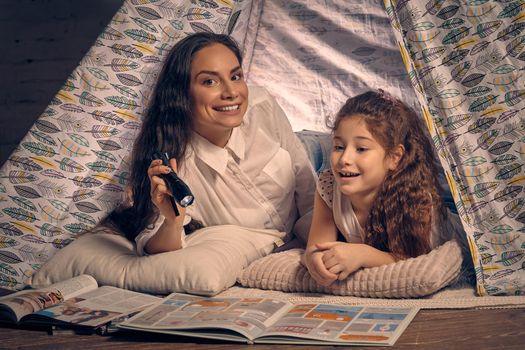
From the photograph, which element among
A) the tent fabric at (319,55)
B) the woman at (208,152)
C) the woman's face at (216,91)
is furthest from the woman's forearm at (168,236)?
the tent fabric at (319,55)

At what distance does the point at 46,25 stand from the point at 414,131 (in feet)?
5.99

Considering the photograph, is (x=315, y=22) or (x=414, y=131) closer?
(x=414, y=131)

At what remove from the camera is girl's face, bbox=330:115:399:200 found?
202 centimetres

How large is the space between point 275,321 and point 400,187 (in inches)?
19.5

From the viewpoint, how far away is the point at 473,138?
6.54ft

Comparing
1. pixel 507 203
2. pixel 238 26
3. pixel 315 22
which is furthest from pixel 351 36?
pixel 507 203

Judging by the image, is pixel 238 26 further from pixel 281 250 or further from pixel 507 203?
pixel 507 203

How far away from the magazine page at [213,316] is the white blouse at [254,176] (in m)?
0.31

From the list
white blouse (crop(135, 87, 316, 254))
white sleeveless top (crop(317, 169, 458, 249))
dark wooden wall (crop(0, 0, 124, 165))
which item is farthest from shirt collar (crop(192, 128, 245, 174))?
dark wooden wall (crop(0, 0, 124, 165))

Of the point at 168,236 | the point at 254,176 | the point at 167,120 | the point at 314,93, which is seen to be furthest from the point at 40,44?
the point at 168,236

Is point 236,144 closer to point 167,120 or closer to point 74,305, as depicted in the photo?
point 167,120

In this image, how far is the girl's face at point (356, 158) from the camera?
2023 millimetres

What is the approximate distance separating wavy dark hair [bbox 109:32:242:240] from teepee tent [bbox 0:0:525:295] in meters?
0.04

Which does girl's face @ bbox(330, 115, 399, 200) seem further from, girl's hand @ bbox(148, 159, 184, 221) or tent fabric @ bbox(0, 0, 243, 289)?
tent fabric @ bbox(0, 0, 243, 289)
